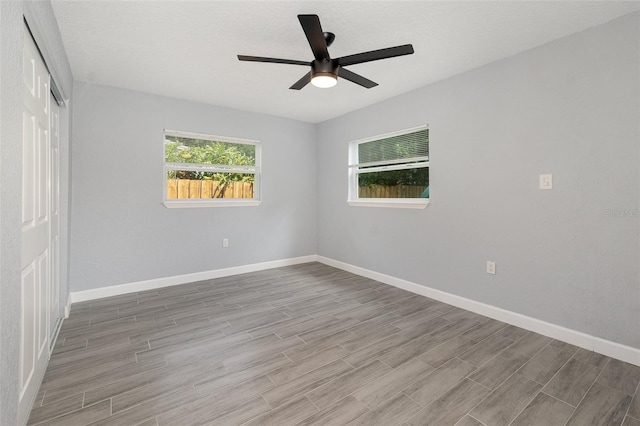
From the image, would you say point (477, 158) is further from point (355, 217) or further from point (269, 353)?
point (269, 353)

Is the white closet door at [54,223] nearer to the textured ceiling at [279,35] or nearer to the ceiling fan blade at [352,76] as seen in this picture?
the textured ceiling at [279,35]

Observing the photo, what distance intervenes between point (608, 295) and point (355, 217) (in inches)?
113

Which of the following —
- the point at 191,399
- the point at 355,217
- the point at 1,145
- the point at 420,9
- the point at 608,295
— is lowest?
the point at 191,399

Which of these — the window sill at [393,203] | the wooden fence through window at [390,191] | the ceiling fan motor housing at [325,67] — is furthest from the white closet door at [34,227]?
the wooden fence through window at [390,191]

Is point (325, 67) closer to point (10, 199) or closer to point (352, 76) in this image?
point (352, 76)

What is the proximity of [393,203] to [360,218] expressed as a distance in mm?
689

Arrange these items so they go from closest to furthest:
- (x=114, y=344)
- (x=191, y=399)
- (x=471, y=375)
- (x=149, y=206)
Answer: (x=191, y=399) → (x=471, y=375) → (x=114, y=344) → (x=149, y=206)

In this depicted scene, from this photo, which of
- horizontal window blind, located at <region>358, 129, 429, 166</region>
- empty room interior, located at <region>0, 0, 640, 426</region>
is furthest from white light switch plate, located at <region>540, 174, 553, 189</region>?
horizontal window blind, located at <region>358, 129, 429, 166</region>

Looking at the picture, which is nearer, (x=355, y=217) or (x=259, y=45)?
(x=259, y=45)

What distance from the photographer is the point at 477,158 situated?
9.88 ft

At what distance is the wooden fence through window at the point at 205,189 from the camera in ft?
13.1

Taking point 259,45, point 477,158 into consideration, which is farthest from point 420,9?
point 477,158

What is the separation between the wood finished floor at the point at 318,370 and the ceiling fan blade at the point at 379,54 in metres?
2.17

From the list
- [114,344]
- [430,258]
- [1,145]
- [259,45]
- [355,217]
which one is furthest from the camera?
[355,217]
